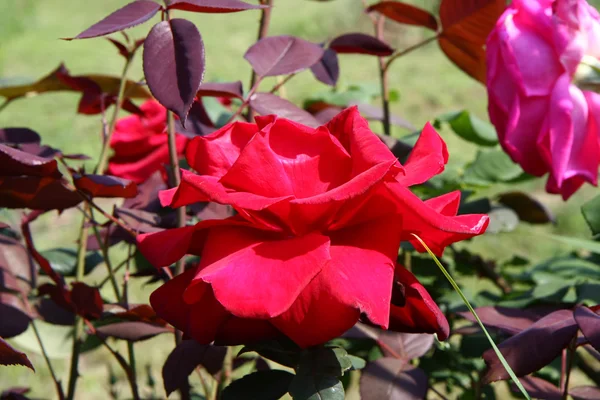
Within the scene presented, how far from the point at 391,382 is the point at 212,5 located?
29 cm

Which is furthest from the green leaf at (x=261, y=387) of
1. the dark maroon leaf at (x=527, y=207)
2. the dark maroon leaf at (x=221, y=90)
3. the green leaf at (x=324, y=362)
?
the dark maroon leaf at (x=527, y=207)

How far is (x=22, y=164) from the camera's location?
18.9 inches

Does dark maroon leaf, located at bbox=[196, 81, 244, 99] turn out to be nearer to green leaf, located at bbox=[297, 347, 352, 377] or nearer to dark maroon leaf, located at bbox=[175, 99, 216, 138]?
dark maroon leaf, located at bbox=[175, 99, 216, 138]

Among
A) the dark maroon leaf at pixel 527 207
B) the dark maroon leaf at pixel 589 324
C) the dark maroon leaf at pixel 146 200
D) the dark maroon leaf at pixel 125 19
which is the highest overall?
the dark maroon leaf at pixel 125 19

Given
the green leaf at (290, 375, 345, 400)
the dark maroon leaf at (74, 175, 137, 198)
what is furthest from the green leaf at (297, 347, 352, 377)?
the dark maroon leaf at (74, 175, 137, 198)

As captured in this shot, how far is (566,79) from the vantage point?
57cm

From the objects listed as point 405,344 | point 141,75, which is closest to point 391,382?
point 405,344

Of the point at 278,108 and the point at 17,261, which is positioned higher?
the point at 278,108

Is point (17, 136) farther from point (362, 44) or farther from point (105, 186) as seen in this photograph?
point (362, 44)

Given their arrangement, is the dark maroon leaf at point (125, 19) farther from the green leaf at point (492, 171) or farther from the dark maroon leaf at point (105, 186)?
the green leaf at point (492, 171)

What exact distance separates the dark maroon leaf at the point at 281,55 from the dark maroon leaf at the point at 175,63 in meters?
0.14

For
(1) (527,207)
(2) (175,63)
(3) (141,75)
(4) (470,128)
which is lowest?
(3) (141,75)

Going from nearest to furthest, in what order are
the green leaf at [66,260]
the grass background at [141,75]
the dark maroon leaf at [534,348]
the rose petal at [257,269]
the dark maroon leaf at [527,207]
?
the rose petal at [257,269] → the dark maroon leaf at [534,348] → the green leaf at [66,260] → the dark maroon leaf at [527,207] → the grass background at [141,75]

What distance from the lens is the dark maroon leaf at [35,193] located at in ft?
1.75
